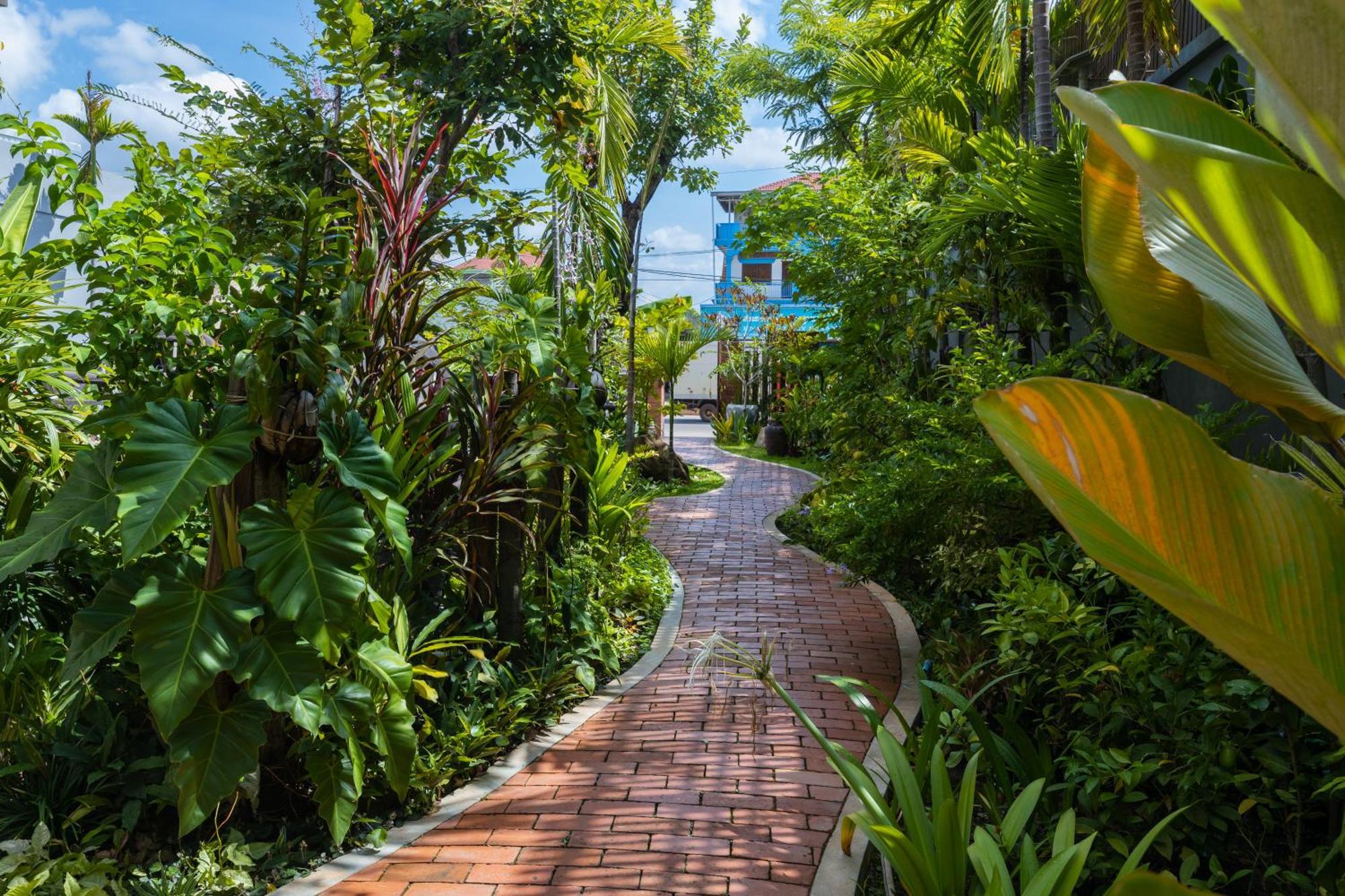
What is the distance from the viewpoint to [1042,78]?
7.07m

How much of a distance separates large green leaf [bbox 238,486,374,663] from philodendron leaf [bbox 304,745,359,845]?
40cm

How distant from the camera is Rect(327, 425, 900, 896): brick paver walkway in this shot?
3.44 meters

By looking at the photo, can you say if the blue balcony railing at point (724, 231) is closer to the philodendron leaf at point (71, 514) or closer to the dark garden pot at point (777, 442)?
the dark garden pot at point (777, 442)

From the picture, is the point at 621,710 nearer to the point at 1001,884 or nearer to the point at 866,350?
the point at 1001,884

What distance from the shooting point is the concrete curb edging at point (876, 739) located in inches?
134

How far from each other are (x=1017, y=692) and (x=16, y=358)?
416 centimetres

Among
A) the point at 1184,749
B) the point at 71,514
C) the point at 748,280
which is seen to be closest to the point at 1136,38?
the point at 1184,749

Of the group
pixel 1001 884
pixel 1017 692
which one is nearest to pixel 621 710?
pixel 1017 692

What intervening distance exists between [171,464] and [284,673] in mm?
775

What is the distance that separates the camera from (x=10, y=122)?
12.5 ft

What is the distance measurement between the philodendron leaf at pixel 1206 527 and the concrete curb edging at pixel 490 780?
3.13 meters

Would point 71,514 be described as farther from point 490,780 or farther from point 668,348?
point 668,348

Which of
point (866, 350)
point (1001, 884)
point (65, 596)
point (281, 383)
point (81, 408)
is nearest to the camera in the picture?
point (1001, 884)

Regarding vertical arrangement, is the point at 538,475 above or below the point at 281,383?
below
